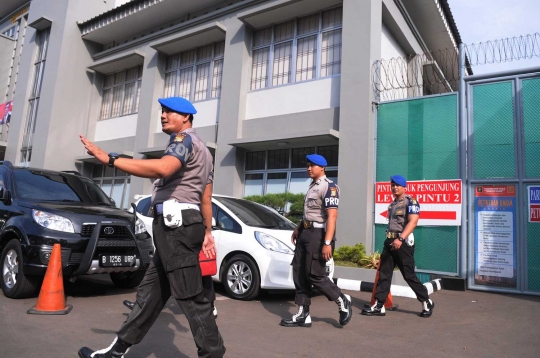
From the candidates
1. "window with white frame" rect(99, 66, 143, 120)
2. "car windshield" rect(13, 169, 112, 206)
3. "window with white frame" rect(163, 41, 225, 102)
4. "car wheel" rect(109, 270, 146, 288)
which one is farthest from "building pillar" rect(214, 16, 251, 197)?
"car wheel" rect(109, 270, 146, 288)

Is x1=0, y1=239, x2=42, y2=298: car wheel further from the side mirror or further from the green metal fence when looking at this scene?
the green metal fence

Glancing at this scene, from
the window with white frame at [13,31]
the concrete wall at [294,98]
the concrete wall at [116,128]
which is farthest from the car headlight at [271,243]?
the window with white frame at [13,31]

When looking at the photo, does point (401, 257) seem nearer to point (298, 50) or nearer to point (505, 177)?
point (505, 177)

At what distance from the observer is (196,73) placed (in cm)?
1516

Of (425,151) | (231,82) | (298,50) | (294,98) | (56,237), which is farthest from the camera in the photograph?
(231,82)

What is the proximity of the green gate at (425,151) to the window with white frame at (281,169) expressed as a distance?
1616 millimetres

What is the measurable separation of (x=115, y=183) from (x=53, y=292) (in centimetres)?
1328

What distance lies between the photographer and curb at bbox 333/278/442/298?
7.43m

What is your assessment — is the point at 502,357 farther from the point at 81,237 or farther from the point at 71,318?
the point at 81,237

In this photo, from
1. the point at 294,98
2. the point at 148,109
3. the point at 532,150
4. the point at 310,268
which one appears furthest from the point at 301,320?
the point at 148,109

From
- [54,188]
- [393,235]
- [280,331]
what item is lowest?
[280,331]

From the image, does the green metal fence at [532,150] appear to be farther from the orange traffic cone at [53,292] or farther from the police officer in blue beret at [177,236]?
the orange traffic cone at [53,292]

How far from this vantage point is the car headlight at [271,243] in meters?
6.49

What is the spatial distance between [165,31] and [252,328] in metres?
13.5
